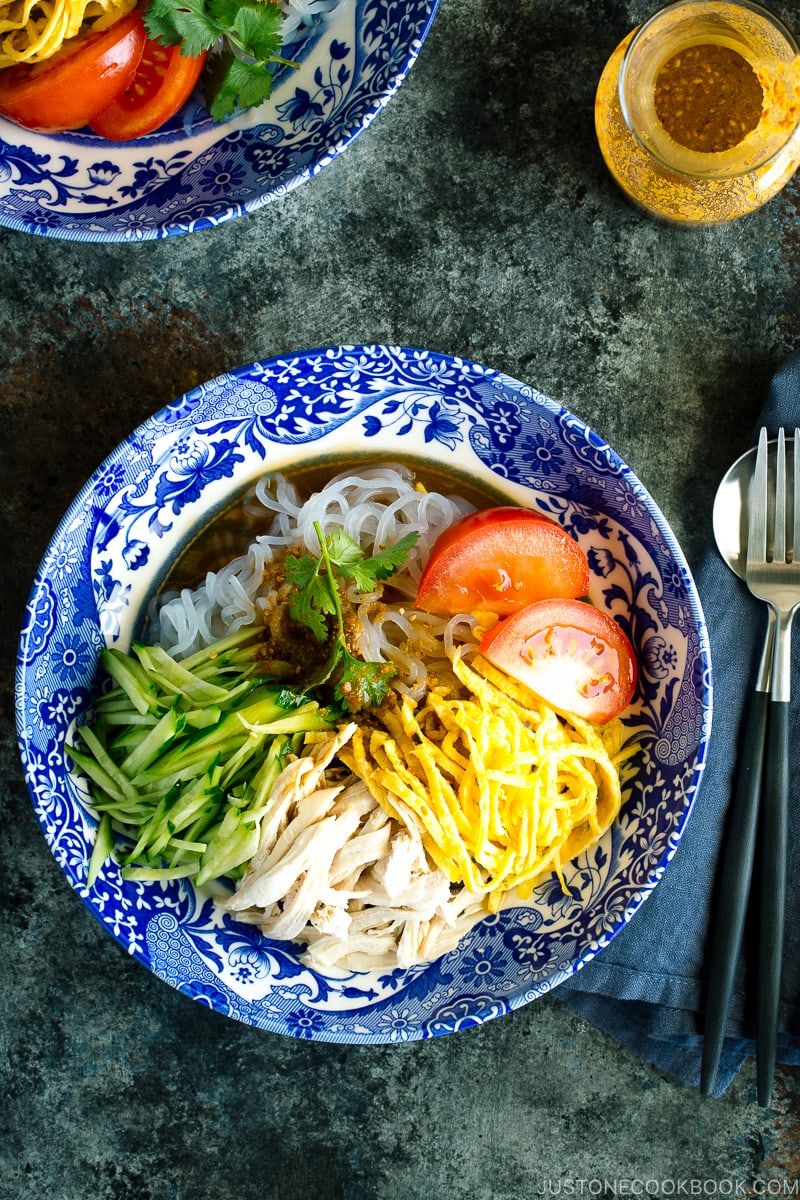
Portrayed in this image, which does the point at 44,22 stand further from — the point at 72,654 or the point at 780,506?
the point at 780,506

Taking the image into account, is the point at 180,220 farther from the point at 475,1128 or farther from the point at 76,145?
the point at 475,1128

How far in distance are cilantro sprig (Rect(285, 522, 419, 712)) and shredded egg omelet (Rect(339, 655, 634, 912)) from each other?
7cm

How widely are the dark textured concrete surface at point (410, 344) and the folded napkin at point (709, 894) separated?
107mm

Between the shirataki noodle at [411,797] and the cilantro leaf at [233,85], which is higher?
the cilantro leaf at [233,85]

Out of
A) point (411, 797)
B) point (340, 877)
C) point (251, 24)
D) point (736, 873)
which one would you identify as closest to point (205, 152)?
point (251, 24)

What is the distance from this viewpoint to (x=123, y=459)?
169 centimetres

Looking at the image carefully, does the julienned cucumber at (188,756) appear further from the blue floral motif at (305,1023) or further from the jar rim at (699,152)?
the jar rim at (699,152)

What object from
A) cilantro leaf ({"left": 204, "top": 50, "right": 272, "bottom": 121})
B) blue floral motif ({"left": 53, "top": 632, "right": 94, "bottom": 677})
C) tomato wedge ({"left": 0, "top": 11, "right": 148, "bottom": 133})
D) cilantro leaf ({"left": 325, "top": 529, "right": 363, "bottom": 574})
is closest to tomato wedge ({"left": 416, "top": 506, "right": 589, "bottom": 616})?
cilantro leaf ({"left": 325, "top": 529, "right": 363, "bottom": 574})

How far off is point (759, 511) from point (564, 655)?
0.55 meters

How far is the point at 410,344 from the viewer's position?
1.97m

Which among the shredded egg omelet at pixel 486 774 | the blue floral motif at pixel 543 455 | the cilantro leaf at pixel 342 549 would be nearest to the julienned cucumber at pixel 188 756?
the shredded egg omelet at pixel 486 774

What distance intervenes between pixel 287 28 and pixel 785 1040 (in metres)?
2.27

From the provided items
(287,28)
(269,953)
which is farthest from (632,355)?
(269,953)

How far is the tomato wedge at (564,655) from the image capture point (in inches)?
66.8
